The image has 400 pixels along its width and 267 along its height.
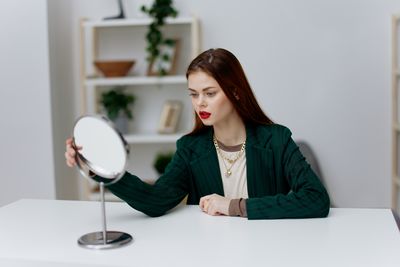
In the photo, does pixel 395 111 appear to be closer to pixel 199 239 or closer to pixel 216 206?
pixel 216 206

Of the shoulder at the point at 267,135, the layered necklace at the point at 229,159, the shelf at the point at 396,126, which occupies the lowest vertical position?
the shelf at the point at 396,126

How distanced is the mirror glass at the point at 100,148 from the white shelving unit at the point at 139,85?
241 centimetres

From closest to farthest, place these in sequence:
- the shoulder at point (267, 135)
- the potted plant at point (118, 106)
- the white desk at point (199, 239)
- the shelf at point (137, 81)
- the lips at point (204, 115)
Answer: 1. the white desk at point (199, 239)
2. the lips at point (204, 115)
3. the shoulder at point (267, 135)
4. the shelf at point (137, 81)
5. the potted plant at point (118, 106)

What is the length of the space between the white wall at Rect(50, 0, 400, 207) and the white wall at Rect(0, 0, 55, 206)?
0.71 feet

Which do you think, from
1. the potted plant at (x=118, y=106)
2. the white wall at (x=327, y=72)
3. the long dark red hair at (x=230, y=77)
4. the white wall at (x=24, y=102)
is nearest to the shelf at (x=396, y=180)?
the white wall at (x=327, y=72)

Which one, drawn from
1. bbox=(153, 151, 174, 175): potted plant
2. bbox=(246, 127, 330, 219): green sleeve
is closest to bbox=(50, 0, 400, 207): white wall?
bbox=(153, 151, 174, 175): potted plant

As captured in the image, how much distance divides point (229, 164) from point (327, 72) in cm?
208

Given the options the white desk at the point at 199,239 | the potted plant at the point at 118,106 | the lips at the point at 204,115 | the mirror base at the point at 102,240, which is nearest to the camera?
the white desk at the point at 199,239

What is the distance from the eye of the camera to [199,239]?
54.1 inches

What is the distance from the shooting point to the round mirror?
1.31 m

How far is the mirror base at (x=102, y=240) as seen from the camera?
134 centimetres

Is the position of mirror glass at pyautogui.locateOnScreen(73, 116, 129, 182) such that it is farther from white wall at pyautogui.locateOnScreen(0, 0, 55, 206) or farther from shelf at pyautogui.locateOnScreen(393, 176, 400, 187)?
shelf at pyautogui.locateOnScreen(393, 176, 400, 187)

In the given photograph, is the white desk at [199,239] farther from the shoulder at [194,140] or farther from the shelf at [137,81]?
the shelf at [137,81]

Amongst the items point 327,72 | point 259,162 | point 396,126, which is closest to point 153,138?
point 327,72
